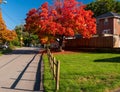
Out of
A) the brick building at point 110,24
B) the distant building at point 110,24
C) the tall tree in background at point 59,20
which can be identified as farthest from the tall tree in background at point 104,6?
the tall tree in background at point 59,20

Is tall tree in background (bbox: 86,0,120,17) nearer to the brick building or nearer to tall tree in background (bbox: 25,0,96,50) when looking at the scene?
the brick building

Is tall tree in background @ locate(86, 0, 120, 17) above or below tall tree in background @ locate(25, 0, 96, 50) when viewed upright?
above

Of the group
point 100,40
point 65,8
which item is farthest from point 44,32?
point 100,40

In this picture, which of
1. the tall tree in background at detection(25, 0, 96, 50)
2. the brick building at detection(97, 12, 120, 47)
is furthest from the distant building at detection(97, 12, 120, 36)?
the tall tree in background at detection(25, 0, 96, 50)

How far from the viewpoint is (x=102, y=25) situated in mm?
60938

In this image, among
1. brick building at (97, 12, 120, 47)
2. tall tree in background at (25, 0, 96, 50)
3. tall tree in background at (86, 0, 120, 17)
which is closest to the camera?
tall tree in background at (25, 0, 96, 50)

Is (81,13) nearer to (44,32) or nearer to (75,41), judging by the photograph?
(44,32)

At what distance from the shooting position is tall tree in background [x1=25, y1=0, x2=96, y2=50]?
41062mm

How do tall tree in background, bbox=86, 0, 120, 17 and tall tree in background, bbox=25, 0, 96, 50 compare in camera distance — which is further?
tall tree in background, bbox=86, 0, 120, 17

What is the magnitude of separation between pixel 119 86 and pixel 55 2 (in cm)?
3254

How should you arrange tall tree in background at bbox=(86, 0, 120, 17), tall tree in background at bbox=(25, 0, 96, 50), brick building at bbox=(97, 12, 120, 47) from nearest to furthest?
tall tree in background at bbox=(25, 0, 96, 50), brick building at bbox=(97, 12, 120, 47), tall tree in background at bbox=(86, 0, 120, 17)

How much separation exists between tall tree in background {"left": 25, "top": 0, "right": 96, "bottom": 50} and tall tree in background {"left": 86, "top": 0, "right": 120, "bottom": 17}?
40.3 metres

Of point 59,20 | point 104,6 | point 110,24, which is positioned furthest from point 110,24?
point 104,6

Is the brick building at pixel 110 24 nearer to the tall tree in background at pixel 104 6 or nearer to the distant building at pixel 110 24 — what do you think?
the distant building at pixel 110 24
